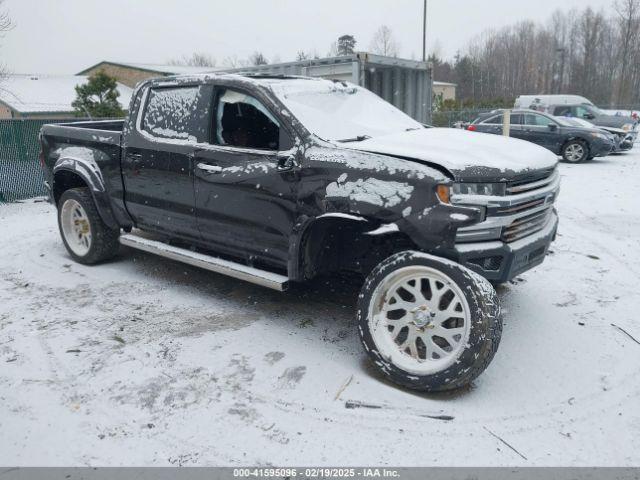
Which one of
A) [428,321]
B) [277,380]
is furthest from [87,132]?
[428,321]

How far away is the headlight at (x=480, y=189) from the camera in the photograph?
10.4 ft

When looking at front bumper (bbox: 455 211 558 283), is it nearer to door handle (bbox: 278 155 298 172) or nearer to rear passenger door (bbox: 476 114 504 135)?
door handle (bbox: 278 155 298 172)

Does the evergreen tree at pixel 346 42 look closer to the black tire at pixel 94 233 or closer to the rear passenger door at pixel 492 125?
the rear passenger door at pixel 492 125

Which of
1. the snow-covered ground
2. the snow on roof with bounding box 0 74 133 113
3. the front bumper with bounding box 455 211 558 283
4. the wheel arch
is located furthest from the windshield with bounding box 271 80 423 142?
the snow on roof with bounding box 0 74 133 113

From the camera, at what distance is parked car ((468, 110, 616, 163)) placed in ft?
47.0

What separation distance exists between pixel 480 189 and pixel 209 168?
6.96ft

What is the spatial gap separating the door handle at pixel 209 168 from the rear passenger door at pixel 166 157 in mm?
130

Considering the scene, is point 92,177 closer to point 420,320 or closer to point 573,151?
point 420,320

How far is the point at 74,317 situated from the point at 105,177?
1508 millimetres

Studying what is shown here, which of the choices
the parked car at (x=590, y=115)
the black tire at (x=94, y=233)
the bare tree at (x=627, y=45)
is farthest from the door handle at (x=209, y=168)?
the bare tree at (x=627, y=45)

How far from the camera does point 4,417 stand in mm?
3062

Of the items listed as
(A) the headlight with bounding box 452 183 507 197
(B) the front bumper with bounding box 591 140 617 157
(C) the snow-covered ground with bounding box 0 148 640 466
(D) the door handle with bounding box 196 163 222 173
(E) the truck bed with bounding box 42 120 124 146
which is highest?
(E) the truck bed with bounding box 42 120 124 146

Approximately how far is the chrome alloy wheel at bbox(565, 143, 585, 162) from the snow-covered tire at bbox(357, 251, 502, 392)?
12.9m

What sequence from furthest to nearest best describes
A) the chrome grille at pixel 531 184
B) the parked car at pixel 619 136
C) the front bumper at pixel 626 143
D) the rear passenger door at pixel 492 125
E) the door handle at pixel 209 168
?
the front bumper at pixel 626 143, the rear passenger door at pixel 492 125, the parked car at pixel 619 136, the door handle at pixel 209 168, the chrome grille at pixel 531 184
